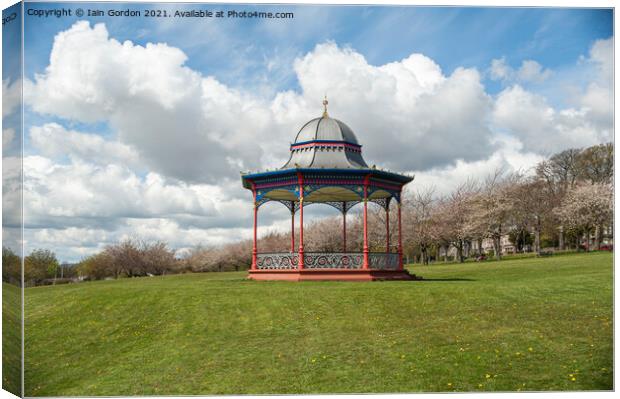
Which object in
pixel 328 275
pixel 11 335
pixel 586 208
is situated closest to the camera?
pixel 11 335

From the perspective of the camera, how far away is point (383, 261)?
23.1 meters

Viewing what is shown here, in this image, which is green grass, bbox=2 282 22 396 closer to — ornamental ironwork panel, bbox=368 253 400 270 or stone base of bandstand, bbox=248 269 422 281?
stone base of bandstand, bbox=248 269 422 281

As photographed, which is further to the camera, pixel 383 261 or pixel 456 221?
pixel 456 221

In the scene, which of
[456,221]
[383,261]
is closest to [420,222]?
[456,221]

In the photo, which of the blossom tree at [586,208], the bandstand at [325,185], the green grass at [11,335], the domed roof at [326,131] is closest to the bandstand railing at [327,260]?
the bandstand at [325,185]

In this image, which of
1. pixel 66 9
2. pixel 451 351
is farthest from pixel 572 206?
pixel 66 9

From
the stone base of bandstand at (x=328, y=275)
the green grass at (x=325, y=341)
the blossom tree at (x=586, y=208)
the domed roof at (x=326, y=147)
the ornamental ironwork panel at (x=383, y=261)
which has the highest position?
the domed roof at (x=326, y=147)

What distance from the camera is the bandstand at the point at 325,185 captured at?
21969 mm

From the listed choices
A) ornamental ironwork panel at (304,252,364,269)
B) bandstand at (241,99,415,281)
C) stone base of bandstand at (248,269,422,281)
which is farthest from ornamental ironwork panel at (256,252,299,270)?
ornamental ironwork panel at (304,252,364,269)

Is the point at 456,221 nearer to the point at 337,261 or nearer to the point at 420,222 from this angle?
the point at 420,222

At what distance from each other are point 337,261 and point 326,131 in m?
5.17

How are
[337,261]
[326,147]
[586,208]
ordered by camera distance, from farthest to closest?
1. [586,208]
2. [326,147]
3. [337,261]

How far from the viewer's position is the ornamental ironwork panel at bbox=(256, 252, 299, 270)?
22688mm

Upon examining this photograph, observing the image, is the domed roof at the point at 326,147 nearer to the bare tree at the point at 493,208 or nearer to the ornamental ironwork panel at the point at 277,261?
the ornamental ironwork panel at the point at 277,261
